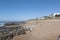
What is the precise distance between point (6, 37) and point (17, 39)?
1.32 m

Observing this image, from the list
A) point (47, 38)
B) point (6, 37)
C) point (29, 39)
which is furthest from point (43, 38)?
point (6, 37)

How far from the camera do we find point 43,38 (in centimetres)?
1317

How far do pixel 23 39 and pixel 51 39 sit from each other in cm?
301

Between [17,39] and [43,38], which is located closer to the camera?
[43,38]

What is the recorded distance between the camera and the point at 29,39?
13.5 metres

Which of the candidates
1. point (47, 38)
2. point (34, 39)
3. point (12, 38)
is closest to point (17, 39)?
point (12, 38)

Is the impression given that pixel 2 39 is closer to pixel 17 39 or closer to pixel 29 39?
pixel 17 39

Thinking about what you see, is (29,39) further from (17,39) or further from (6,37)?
(6,37)

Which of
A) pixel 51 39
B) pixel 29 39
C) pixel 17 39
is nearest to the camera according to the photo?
pixel 51 39

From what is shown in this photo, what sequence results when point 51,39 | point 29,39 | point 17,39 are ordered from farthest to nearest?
1. point 17,39
2. point 29,39
3. point 51,39

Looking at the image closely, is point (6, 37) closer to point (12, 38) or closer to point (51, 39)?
point (12, 38)

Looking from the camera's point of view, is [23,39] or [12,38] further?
[12,38]

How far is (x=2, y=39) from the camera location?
46.1ft

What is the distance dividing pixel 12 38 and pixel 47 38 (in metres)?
4.03
